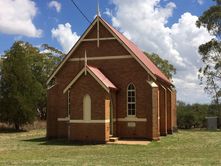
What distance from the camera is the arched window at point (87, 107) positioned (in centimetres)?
2876

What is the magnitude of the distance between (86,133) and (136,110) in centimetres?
504

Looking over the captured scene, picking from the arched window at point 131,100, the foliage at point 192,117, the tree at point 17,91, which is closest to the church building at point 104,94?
the arched window at point 131,100

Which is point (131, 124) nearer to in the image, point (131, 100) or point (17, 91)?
point (131, 100)

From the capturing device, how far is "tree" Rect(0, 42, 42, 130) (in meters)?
44.4

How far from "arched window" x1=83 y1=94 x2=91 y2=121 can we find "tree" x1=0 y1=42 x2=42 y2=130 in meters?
17.1

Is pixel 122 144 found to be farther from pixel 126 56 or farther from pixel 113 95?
pixel 126 56

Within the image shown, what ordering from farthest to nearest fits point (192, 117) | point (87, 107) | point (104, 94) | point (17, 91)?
point (192, 117), point (17, 91), point (87, 107), point (104, 94)

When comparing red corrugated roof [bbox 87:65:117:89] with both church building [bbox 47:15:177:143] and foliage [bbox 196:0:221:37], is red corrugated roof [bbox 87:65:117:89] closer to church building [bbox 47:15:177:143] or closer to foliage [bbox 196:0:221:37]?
church building [bbox 47:15:177:143]

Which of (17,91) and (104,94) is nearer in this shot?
(104,94)

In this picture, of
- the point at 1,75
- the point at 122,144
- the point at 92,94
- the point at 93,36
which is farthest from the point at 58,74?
the point at 1,75

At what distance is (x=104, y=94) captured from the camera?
2853 cm

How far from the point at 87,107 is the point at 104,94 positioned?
1536 mm

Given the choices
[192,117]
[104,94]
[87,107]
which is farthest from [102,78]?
[192,117]

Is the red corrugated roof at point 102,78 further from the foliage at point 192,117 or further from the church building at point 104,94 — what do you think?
the foliage at point 192,117
